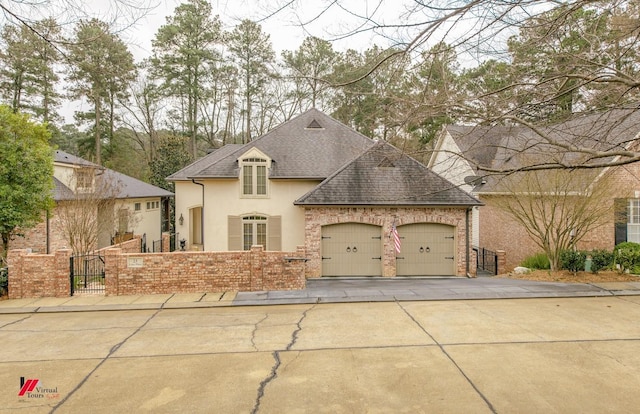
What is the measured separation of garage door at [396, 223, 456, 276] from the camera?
15.0 m

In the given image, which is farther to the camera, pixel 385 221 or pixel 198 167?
pixel 198 167

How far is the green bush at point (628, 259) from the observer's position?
1350 cm

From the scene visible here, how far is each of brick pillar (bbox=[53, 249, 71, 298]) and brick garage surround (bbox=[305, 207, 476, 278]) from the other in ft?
24.7

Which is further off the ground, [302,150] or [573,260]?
[302,150]

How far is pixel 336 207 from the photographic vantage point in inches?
580

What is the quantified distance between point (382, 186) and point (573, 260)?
702 centimetres

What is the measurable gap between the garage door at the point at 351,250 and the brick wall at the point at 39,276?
328 inches

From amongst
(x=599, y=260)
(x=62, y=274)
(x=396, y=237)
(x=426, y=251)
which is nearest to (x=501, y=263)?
(x=599, y=260)

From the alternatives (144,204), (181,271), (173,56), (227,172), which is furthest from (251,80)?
(181,271)

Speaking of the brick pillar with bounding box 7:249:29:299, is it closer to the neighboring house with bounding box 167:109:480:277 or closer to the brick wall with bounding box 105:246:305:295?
the brick wall with bounding box 105:246:305:295

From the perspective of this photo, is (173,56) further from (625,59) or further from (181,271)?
(625,59)

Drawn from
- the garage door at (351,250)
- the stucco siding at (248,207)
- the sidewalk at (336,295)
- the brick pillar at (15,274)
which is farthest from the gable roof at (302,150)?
the brick pillar at (15,274)

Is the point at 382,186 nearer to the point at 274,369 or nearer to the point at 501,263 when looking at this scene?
the point at 501,263

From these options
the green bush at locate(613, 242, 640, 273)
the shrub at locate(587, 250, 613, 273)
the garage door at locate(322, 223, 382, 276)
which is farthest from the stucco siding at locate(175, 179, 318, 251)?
the green bush at locate(613, 242, 640, 273)
